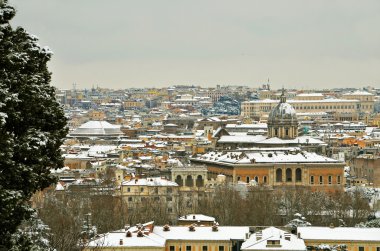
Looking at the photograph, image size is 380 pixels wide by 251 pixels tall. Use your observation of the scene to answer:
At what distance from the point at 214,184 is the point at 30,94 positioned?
161 feet

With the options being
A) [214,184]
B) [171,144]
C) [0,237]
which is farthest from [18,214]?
[171,144]

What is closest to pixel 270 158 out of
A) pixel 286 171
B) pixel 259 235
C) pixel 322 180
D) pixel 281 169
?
pixel 281 169

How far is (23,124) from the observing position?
13.5 metres

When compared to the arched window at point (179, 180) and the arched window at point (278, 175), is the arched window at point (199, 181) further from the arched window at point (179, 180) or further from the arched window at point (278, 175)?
the arched window at point (278, 175)

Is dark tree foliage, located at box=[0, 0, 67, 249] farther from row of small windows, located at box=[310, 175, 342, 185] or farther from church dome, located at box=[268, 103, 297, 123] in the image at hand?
church dome, located at box=[268, 103, 297, 123]

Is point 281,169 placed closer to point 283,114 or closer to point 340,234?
point 283,114

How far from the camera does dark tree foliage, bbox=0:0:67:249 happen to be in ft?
41.9

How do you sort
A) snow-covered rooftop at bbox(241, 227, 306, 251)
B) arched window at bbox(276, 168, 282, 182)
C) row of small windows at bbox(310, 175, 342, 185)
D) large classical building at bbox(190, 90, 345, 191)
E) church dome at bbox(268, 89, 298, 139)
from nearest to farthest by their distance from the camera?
snow-covered rooftop at bbox(241, 227, 306, 251), large classical building at bbox(190, 90, 345, 191), row of small windows at bbox(310, 175, 342, 185), arched window at bbox(276, 168, 282, 182), church dome at bbox(268, 89, 298, 139)

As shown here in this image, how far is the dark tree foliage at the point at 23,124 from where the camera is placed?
41.9 ft

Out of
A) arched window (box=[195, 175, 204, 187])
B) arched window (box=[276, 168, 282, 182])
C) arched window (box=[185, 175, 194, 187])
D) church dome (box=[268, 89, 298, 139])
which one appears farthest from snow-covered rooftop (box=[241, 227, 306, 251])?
church dome (box=[268, 89, 298, 139])

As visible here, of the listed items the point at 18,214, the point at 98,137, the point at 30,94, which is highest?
the point at 30,94

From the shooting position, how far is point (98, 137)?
119375mm

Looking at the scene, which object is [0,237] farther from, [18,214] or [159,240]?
[159,240]

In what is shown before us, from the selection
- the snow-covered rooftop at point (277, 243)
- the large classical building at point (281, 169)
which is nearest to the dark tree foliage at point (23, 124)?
the snow-covered rooftop at point (277, 243)
